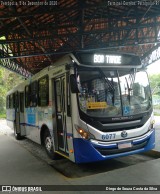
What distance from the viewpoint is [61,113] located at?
21.0ft

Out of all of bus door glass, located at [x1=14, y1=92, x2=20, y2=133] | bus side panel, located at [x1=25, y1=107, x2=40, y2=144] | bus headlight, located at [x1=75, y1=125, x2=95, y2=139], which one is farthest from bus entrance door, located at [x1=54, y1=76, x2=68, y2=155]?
bus door glass, located at [x1=14, y1=92, x2=20, y2=133]

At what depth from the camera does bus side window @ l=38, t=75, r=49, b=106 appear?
288 inches

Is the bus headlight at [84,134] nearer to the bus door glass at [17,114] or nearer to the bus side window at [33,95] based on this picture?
the bus side window at [33,95]

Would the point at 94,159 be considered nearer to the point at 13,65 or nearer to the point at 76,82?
the point at 76,82

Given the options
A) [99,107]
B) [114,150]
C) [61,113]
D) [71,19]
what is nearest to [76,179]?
[114,150]

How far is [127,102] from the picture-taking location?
19.3 feet

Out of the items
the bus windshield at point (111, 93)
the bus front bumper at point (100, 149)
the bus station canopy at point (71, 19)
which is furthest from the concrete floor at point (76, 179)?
the bus station canopy at point (71, 19)

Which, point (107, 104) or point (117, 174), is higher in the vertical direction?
point (107, 104)

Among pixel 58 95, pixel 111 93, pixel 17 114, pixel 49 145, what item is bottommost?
pixel 49 145

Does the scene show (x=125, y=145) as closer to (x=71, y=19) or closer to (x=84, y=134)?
(x=84, y=134)

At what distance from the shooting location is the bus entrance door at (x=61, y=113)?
616 cm

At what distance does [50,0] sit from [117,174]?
656 cm

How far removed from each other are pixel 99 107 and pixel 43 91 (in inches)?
109

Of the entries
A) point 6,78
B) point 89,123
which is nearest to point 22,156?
point 89,123
